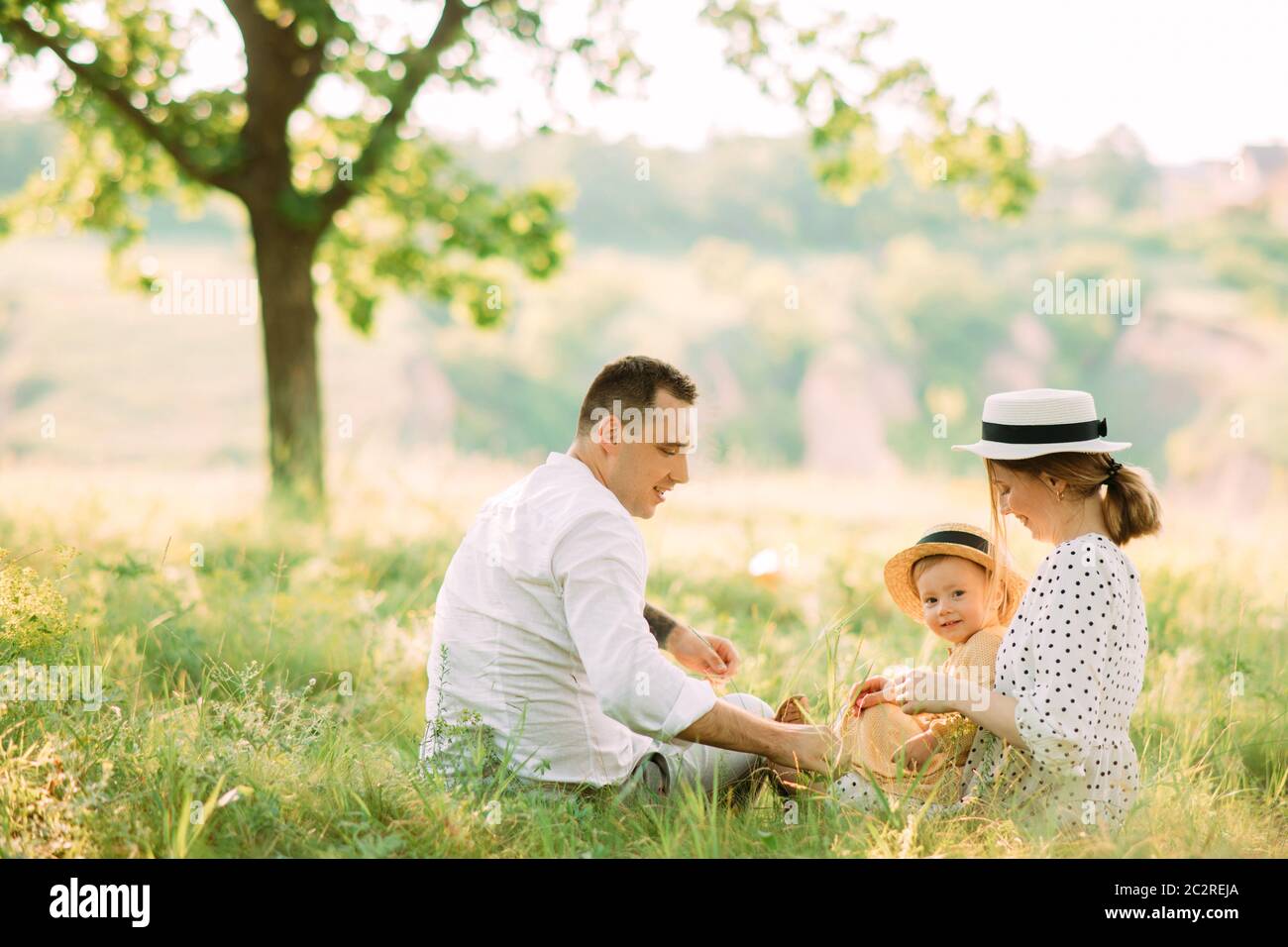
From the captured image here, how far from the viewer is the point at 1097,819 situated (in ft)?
10.7

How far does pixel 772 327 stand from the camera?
71812 millimetres

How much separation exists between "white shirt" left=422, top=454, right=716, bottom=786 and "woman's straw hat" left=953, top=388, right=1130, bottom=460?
1.04 meters

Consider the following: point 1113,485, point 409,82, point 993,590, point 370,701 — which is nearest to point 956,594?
point 993,590

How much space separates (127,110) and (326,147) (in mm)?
1986

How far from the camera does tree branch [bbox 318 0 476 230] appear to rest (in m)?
8.80

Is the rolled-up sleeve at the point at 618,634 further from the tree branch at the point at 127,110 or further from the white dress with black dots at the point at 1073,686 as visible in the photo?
the tree branch at the point at 127,110

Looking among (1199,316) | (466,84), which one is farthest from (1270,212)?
(466,84)

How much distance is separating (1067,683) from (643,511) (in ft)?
4.35

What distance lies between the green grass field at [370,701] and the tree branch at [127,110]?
8.25ft

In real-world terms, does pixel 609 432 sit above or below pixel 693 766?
above

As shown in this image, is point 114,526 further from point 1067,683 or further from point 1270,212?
point 1270,212

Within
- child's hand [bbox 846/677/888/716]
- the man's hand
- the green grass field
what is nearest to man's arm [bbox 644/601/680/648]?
the man's hand

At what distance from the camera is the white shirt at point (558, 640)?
3111 mm

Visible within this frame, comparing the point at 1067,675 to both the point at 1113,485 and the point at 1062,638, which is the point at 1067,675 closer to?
the point at 1062,638
